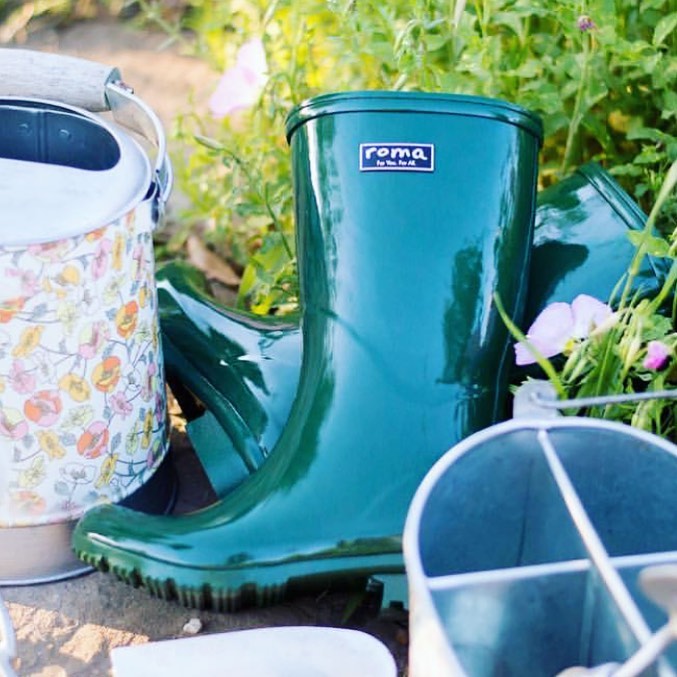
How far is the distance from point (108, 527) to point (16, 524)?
0.12 meters

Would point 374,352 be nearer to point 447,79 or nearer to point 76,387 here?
point 76,387

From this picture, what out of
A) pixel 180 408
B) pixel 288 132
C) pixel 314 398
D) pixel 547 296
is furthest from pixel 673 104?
pixel 180 408

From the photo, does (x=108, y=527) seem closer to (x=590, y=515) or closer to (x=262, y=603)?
(x=262, y=603)

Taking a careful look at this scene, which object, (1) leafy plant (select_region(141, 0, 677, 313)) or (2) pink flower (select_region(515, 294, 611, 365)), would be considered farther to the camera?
(1) leafy plant (select_region(141, 0, 677, 313))

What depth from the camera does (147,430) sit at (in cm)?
106

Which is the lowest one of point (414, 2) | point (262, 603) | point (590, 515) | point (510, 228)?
point (262, 603)

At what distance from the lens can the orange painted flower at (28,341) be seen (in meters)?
0.92

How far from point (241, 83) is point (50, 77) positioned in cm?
35

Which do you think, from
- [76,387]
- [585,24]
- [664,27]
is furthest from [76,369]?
[664,27]

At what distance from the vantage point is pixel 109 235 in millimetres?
929

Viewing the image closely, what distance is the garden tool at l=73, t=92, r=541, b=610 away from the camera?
0.91 metres

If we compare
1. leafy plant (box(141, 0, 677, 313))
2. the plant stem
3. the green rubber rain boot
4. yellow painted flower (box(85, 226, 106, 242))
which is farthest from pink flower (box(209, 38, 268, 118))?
yellow painted flower (box(85, 226, 106, 242))

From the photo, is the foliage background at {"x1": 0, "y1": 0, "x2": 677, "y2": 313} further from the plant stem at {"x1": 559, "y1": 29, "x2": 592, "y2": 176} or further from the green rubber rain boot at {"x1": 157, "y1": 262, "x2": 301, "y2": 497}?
the green rubber rain boot at {"x1": 157, "y1": 262, "x2": 301, "y2": 497}

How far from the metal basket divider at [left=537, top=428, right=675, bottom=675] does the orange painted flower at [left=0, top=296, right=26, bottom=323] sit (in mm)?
448
